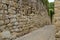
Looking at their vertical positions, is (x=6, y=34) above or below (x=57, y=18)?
below

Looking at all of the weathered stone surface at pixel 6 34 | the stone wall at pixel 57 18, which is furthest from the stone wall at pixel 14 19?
the stone wall at pixel 57 18

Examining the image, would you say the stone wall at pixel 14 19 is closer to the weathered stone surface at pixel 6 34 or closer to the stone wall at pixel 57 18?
the weathered stone surface at pixel 6 34

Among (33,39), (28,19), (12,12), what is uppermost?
(12,12)

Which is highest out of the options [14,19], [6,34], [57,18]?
[57,18]

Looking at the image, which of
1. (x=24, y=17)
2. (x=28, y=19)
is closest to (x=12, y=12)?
(x=24, y=17)

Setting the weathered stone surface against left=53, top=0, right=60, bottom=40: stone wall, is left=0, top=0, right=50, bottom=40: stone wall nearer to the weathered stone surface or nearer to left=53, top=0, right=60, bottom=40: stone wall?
the weathered stone surface

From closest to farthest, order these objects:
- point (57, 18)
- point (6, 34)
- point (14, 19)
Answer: point (57, 18)
point (6, 34)
point (14, 19)

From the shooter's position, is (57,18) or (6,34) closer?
(57,18)

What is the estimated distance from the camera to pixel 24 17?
5.21 meters

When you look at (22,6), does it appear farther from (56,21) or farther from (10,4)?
(56,21)

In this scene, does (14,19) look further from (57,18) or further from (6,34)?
(57,18)

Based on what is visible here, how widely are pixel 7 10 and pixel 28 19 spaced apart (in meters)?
1.69

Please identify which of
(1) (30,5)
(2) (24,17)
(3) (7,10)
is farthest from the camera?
(1) (30,5)

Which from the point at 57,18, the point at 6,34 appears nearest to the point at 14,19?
the point at 6,34
